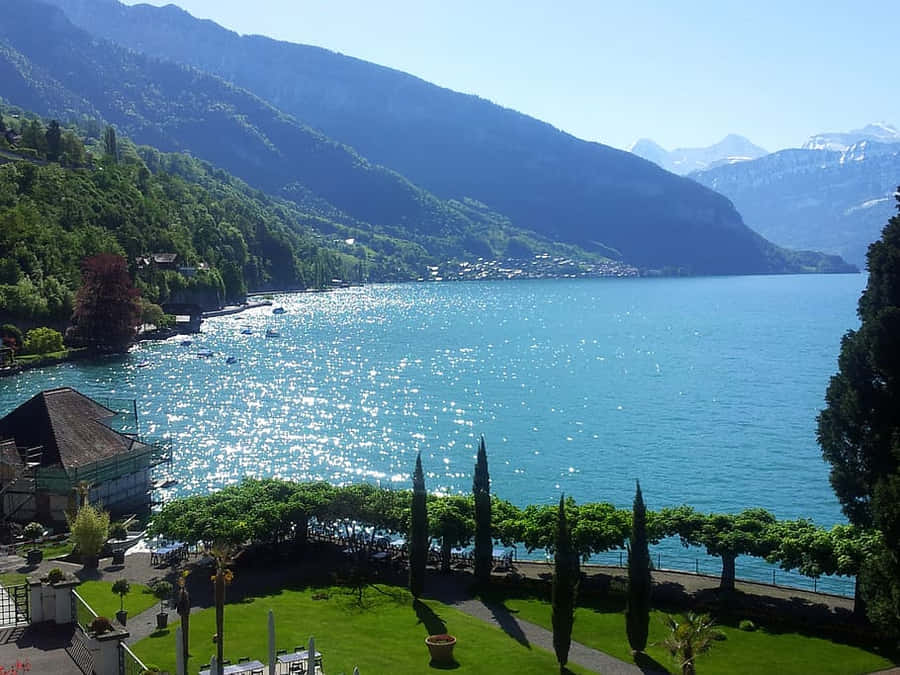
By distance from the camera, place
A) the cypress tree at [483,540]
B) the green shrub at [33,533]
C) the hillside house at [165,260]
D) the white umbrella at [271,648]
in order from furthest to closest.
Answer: the hillside house at [165,260]
the green shrub at [33,533]
the cypress tree at [483,540]
the white umbrella at [271,648]

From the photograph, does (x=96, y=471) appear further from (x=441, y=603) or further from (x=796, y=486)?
(x=796, y=486)

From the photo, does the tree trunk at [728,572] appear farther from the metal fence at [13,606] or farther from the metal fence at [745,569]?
the metal fence at [13,606]

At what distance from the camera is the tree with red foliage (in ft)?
422

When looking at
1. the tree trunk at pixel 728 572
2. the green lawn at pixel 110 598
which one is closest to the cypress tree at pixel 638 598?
the tree trunk at pixel 728 572

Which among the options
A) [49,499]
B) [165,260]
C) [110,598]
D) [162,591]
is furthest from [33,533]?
[165,260]

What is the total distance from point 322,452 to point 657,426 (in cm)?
3910

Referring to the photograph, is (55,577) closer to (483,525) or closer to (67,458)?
(483,525)

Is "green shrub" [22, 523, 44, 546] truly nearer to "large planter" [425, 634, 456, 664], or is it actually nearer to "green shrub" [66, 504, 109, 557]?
"green shrub" [66, 504, 109, 557]

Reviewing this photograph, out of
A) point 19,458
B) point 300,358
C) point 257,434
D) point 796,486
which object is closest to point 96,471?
point 19,458

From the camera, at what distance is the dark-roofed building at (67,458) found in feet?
155

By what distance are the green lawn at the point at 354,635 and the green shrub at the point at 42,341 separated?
324 ft

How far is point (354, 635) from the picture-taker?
32219 millimetres

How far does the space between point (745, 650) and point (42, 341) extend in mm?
114758

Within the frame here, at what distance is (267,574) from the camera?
40.5 m
